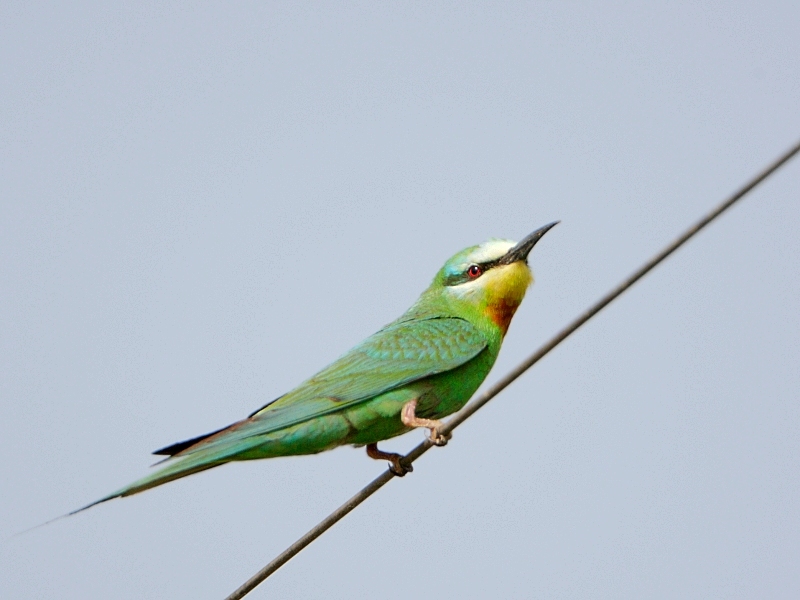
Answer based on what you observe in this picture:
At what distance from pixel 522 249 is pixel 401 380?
1.10m

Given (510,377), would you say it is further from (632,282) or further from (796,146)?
(796,146)

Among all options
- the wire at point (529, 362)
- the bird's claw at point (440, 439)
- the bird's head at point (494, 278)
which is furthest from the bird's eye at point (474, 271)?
the wire at point (529, 362)

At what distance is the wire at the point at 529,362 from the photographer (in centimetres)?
293

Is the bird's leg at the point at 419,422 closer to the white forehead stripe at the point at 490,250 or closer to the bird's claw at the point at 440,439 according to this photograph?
the bird's claw at the point at 440,439

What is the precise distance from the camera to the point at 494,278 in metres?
5.72

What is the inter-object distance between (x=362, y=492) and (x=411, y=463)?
1.19 m

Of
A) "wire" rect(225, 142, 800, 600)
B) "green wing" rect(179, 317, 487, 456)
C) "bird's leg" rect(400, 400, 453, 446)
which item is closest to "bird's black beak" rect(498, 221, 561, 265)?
"green wing" rect(179, 317, 487, 456)

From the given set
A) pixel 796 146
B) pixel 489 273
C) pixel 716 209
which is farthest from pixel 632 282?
pixel 489 273

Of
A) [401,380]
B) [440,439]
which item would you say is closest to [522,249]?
[401,380]

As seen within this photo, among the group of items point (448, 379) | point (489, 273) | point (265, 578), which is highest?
point (489, 273)

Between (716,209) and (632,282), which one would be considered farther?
(632,282)

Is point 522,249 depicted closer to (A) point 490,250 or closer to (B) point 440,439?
(A) point 490,250

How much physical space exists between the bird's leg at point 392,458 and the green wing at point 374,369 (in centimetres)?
36

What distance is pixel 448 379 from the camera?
531 cm
